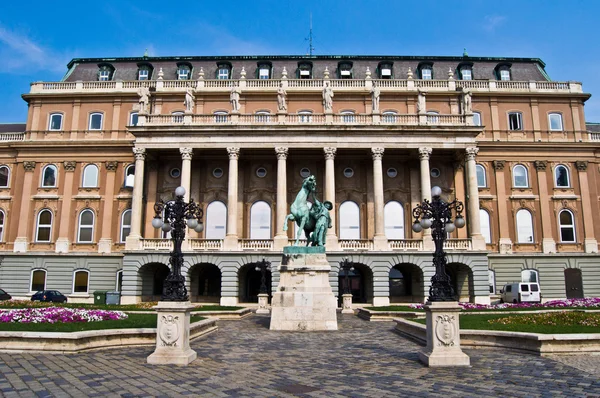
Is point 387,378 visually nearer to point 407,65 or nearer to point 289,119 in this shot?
point 289,119

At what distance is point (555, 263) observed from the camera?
133 ft

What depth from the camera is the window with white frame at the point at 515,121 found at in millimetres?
43934

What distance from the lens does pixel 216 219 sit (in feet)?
136

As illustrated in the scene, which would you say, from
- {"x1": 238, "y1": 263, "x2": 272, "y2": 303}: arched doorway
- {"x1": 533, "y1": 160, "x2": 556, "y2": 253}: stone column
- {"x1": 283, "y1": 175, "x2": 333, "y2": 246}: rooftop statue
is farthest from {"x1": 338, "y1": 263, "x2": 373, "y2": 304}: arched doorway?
{"x1": 283, "y1": 175, "x2": 333, "y2": 246}: rooftop statue

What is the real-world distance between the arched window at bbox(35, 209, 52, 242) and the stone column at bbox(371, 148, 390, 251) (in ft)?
94.2

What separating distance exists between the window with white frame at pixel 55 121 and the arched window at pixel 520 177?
42284mm

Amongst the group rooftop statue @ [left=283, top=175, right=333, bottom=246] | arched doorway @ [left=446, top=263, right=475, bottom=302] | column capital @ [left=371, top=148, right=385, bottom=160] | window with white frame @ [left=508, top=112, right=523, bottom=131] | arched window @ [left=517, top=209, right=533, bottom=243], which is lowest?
arched doorway @ [left=446, top=263, right=475, bottom=302]

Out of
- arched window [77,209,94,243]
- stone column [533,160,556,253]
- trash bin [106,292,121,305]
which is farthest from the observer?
arched window [77,209,94,243]

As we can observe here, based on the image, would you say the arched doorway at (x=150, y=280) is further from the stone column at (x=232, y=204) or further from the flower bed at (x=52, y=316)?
the flower bed at (x=52, y=316)

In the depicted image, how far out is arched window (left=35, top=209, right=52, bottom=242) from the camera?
42062mm

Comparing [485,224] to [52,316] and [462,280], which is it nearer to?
[462,280]

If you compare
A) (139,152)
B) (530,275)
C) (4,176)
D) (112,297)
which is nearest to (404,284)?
(530,275)

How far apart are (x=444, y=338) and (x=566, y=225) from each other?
36.4 meters

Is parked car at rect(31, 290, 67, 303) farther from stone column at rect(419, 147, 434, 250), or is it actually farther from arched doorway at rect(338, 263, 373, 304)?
stone column at rect(419, 147, 434, 250)
